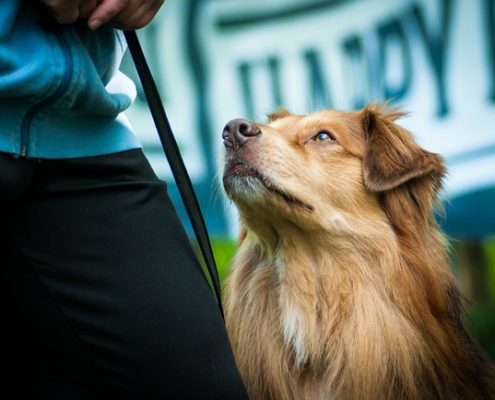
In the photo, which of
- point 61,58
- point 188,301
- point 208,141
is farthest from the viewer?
point 208,141

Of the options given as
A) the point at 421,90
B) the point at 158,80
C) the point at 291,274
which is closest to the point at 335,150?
the point at 291,274

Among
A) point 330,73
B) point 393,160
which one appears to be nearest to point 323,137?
point 393,160

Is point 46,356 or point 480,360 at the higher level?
point 46,356

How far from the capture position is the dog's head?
3.35m

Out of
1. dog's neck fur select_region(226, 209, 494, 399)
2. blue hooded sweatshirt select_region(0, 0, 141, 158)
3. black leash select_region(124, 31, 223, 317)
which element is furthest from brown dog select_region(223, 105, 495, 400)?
blue hooded sweatshirt select_region(0, 0, 141, 158)

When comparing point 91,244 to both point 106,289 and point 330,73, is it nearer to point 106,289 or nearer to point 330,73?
point 106,289

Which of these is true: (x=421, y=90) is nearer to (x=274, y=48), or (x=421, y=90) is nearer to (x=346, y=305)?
(x=274, y=48)

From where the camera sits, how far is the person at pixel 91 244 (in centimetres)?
226

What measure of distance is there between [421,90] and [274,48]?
0.97 meters

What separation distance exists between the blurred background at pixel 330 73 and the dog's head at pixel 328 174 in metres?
1.60

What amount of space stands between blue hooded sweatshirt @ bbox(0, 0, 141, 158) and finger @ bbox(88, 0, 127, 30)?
0.22 ft

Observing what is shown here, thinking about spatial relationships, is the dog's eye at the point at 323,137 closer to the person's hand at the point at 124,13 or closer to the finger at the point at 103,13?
the person's hand at the point at 124,13

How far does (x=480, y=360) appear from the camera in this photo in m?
3.52

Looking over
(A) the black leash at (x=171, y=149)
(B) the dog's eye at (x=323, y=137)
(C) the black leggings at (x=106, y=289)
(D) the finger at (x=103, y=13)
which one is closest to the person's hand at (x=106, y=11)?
→ (D) the finger at (x=103, y=13)
